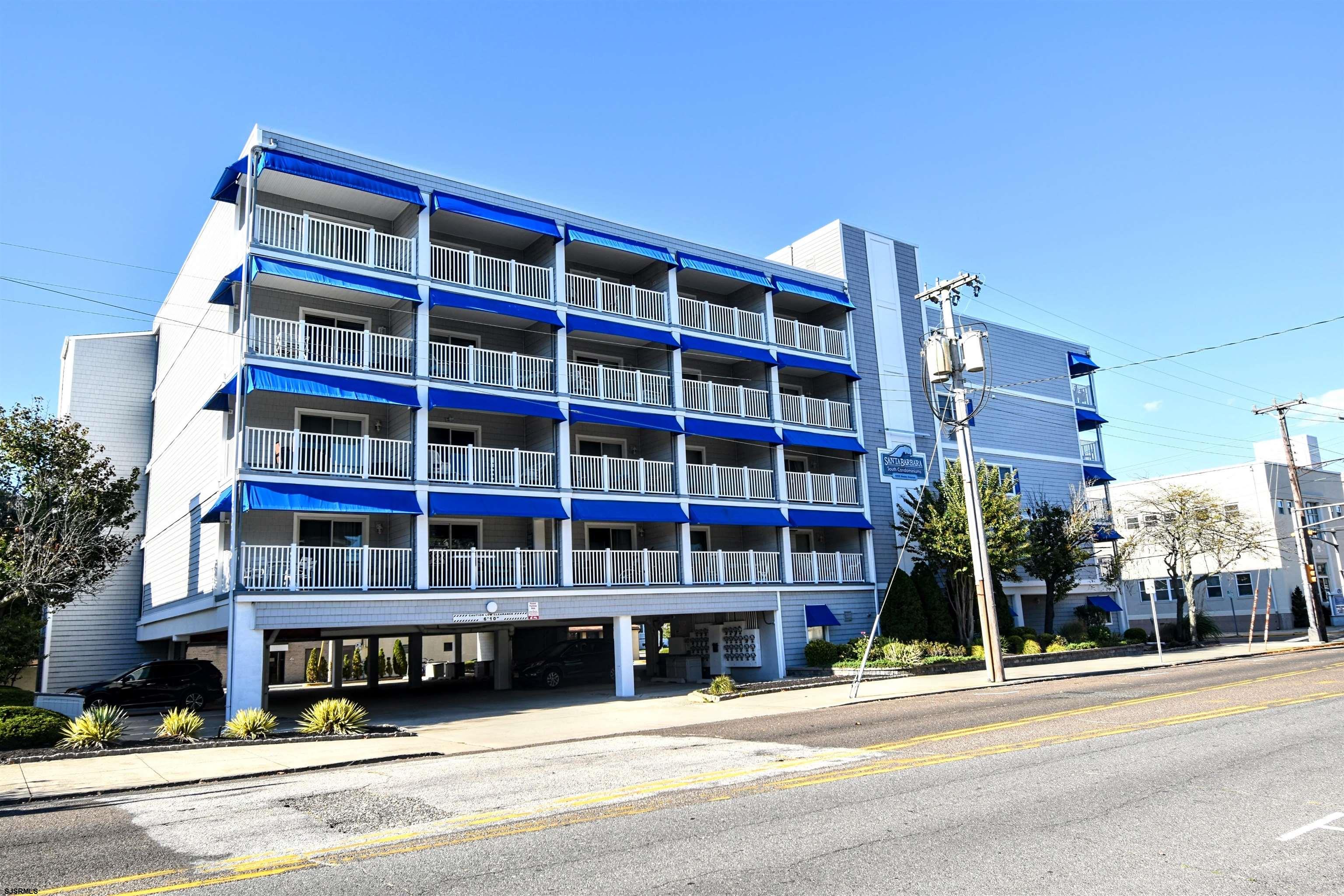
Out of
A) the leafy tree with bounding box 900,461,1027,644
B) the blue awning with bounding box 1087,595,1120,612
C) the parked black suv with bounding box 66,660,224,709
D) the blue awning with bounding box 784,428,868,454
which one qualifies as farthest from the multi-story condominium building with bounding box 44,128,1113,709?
the blue awning with bounding box 1087,595,1120,612

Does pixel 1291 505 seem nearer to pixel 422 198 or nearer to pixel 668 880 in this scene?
pixel 422 198

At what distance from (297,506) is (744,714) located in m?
10.7

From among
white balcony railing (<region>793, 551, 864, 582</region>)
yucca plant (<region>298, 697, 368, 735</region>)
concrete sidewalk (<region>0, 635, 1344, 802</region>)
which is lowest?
concrete sidewalk (<region>0, 635, 1344, 802</region>)

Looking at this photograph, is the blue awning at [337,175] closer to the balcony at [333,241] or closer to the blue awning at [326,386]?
the balcony at [333,241]

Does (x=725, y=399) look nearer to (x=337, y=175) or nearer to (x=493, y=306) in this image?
(x=493, y=306)

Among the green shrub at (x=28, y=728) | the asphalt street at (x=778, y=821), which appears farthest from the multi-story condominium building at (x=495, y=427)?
the asphalt street at (x=778, y=821)

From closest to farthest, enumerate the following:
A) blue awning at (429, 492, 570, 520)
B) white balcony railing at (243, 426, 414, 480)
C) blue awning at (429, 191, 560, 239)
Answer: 1. white balcony railing at (243, 426, 414, 480)
2. blue awning at (429, 492, 570, 520)
3. blue awning at (429, 191, 560, 239)

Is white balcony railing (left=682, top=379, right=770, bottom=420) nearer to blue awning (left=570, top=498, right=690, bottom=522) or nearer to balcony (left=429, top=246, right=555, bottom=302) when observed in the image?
blue awning (left=570, top=498, right=690, bottom=522)

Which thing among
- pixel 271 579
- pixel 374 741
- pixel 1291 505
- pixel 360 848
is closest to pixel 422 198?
pixel 271 579

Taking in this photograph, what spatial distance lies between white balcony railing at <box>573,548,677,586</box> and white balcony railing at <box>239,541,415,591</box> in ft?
16.1

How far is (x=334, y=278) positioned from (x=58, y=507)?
425 inches

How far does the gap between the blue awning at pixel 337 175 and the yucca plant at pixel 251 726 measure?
12258 mm

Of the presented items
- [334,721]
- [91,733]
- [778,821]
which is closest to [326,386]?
[334,721]

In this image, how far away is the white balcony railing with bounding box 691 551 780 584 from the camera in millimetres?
28750
